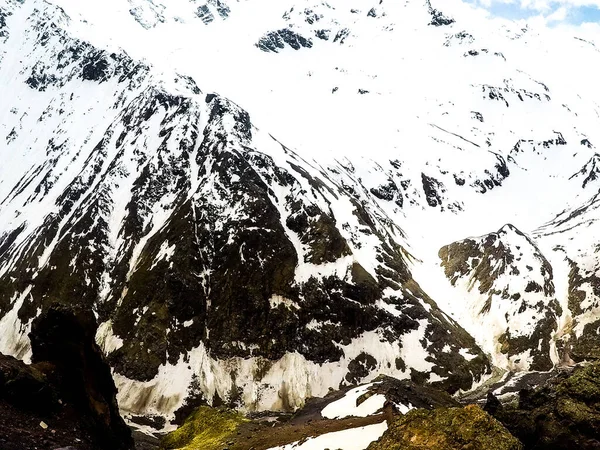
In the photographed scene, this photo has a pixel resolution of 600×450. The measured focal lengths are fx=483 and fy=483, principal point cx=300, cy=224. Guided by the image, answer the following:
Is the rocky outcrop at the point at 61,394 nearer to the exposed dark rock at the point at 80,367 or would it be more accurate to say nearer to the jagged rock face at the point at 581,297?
the exposed dark rock at the point at 80,367

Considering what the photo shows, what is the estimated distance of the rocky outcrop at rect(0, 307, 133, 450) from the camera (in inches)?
1218

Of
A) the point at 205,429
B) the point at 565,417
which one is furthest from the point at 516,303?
the point at 565,417

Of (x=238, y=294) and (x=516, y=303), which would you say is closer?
(x=238, y=294)

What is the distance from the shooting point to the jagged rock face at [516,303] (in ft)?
529

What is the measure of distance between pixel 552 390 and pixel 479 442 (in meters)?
14.1

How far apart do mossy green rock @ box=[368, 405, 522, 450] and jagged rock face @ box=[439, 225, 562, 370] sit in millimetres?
149450

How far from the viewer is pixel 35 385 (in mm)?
33969

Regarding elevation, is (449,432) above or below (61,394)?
above

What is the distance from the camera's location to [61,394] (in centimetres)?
3697

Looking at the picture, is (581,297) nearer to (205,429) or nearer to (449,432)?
(205,429)

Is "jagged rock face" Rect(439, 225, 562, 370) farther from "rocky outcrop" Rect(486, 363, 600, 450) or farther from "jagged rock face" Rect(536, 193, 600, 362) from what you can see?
"rocky outcrop" Rect(486, 363, 600, 450)

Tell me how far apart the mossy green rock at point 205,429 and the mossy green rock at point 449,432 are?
81.8 ft

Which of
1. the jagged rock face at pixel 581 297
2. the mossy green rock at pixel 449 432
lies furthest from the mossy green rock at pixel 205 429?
the jagged rock face at pixel 581 297

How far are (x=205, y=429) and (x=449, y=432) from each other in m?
34.6
